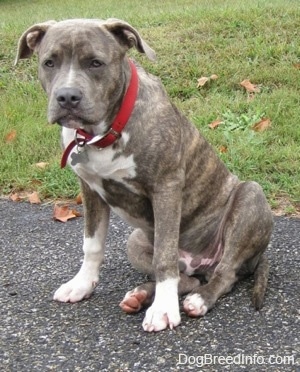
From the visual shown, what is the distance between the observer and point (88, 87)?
333 centimetres

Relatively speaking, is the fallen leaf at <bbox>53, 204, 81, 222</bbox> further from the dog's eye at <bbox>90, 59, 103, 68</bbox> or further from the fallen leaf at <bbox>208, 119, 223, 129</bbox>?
the dog's eye at <bbox>90, 59, 103, 68</bbox>

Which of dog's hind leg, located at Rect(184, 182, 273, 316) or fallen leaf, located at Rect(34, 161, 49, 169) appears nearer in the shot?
dog's hind leg, located at Rect(184, 182, 273, 316)

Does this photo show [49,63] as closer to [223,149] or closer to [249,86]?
[223,149]

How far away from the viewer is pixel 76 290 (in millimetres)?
3916

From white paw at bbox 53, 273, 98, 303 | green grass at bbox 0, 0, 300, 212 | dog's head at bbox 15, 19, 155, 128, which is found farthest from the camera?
green grass at bbox 0, 0, 300, 212

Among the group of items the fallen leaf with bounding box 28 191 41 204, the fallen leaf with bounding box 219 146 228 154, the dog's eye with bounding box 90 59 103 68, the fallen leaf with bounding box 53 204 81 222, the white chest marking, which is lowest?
the fallen leaf with bounding box 28 191 41 204

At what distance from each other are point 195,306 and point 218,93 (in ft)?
14.0

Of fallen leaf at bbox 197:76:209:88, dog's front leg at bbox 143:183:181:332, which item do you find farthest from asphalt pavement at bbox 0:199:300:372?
fallen leaf at bbox 197:76:209:88

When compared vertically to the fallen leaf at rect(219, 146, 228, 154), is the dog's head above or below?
above

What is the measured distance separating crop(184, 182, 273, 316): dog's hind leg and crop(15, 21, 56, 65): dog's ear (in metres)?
1.40

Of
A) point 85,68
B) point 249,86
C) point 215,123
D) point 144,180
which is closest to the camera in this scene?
point 85,68

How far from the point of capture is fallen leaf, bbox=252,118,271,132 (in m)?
6.62

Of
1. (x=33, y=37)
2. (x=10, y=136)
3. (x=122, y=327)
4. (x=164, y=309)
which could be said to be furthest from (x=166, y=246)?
(x=10, y=136)

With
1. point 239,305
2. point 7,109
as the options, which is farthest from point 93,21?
point 7,109
